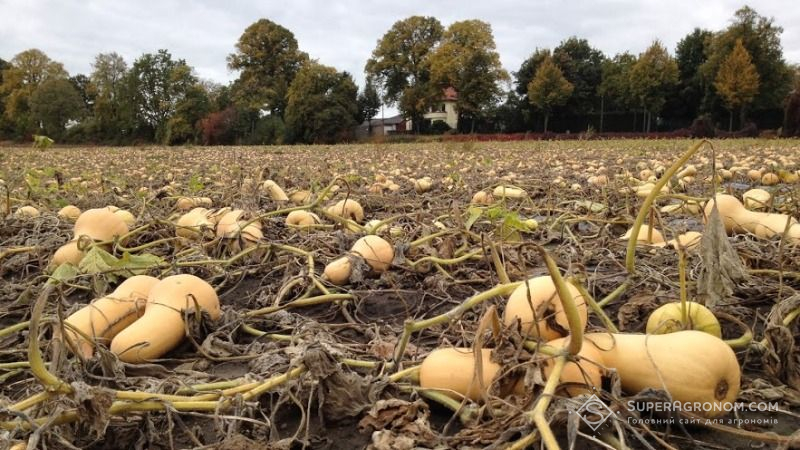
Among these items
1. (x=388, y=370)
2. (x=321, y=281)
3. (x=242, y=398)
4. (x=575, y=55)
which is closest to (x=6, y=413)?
(x=242, y=398)

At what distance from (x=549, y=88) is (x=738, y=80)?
13.5 m

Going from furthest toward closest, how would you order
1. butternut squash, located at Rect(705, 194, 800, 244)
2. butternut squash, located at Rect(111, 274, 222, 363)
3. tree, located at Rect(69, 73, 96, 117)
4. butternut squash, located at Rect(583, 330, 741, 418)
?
tree, located at Rect(69, 73, 96, 117), butternut squash, located at Rect(705, 194, 800, 244), butternut squash, located at Rect(111, 274, 222, 363), butternut squash, located at Rect(583, 330, 741, 418)

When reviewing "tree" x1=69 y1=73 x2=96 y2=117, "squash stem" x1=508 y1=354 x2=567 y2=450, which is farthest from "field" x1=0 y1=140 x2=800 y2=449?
"tree" x1=69 y1=73 x2=96 y2=117

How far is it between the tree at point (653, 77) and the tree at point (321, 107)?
72.8 feet

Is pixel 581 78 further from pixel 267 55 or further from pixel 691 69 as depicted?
pixel 267 55

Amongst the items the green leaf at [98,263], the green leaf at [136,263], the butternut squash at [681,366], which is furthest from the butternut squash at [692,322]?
the green leaf at [98,263]

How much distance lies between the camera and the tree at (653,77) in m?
42.6

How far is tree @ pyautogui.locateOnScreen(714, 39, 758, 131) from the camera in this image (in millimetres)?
38531

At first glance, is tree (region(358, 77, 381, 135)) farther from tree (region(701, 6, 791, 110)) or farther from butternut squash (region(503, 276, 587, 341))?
butternut squash (region(503, 276, 587, 341))

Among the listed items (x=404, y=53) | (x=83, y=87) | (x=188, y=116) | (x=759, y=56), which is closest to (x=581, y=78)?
(x=759, y=56)

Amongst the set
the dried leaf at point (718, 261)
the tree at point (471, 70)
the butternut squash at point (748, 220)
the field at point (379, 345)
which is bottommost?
the field at point (379, 345)

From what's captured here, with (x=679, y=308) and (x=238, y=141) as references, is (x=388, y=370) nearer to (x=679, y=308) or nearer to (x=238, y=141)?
(x=679, y=308)

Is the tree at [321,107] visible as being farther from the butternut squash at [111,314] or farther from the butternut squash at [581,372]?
the butternut squash at [581,372]
